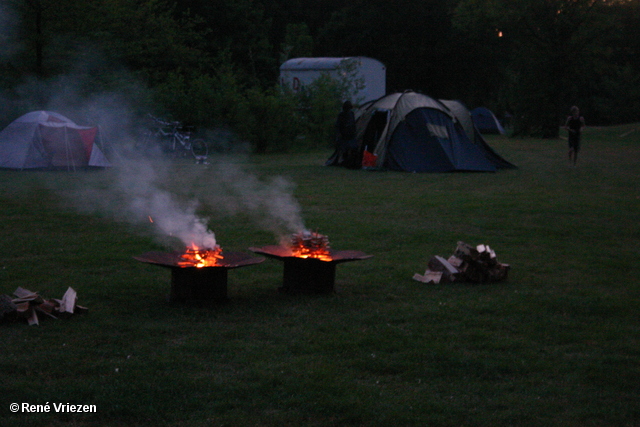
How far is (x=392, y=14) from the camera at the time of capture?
161 ft

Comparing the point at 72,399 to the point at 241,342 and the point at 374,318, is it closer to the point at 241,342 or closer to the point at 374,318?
the point at 241,342

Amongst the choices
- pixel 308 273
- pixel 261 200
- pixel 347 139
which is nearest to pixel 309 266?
pixel 308 273

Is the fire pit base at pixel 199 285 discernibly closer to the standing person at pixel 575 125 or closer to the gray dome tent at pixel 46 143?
the gray dome tent at pixel 46 143

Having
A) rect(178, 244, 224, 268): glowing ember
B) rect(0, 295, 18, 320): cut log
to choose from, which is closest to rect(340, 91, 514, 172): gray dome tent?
rect(178, 244, 224, 268): glowing ember

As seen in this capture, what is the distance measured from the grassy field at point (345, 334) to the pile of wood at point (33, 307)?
10 cm

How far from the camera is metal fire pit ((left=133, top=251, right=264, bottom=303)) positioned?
18.6 ft

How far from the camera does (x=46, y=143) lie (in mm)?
17625

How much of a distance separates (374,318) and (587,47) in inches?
1563

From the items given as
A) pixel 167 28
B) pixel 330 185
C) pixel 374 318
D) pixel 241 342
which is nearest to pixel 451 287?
pixel 374 318

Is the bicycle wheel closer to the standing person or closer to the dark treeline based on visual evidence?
the dark treeline

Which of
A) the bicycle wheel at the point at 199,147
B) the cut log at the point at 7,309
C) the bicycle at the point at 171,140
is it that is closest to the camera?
the cut log at the point at 7,309

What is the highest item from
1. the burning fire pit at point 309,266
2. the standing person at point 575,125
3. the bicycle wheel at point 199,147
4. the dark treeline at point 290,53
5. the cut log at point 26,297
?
the dark treeline at point 290,53

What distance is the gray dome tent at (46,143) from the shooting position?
17484 mm

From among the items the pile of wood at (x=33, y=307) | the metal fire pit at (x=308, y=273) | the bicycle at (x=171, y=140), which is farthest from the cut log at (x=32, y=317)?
the bicycle at (x=171, y=140)
